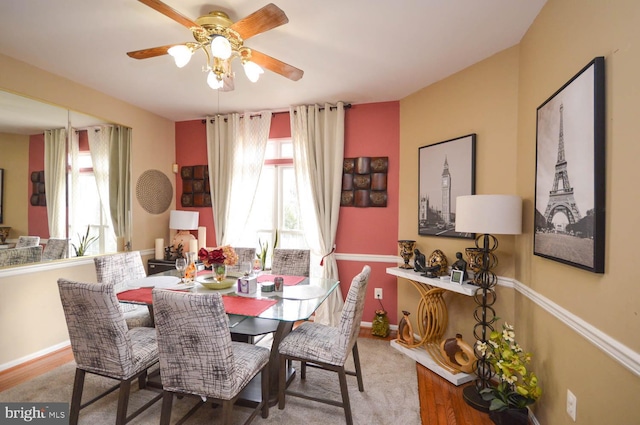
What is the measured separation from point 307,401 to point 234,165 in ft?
9.50

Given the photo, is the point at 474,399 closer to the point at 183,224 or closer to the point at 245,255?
the point at 245,255

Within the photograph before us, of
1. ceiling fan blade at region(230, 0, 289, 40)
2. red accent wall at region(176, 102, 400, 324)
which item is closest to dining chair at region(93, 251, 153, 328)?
ceiling fan blade at region(230, 0, 289, 40)

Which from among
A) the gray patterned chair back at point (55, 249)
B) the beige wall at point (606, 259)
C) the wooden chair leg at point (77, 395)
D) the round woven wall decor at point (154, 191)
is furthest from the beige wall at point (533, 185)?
the gray patterned chair back at point (55, 249)

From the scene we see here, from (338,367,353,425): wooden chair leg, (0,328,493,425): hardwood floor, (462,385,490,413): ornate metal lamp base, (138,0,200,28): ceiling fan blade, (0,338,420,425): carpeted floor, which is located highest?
(138,0,200,28): ceiling fan blade

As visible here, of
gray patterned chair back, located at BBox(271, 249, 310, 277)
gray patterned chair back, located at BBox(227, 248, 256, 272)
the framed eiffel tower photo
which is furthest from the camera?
gray patterned chair back, located at BBox(227, 248, 256, 272)

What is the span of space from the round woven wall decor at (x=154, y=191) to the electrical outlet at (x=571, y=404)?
14.3ft

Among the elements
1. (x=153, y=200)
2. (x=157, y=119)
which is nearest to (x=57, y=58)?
(x=157, y=119)

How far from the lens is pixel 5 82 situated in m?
2.58

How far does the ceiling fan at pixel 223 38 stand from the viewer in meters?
1.63

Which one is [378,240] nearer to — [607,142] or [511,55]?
[511,55]

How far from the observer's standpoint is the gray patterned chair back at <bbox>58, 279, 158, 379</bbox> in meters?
1.68

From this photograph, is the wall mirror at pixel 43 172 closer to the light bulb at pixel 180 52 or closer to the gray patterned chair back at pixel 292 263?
the light bulb at pixel 180 52

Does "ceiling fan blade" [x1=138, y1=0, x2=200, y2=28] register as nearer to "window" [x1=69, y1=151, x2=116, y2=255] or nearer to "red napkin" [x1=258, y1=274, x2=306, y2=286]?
"red napkin" [x1=258, y1=274, x2=306, y2=286]

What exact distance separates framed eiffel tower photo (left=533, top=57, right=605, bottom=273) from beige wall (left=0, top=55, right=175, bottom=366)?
13.5 feet
